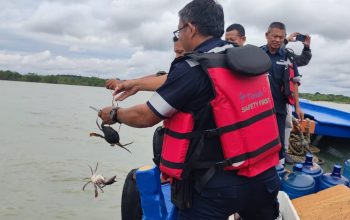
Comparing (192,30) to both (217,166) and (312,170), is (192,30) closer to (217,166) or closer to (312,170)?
(217,166)

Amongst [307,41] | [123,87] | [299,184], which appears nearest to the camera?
[123,87]

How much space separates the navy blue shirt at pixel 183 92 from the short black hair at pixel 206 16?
29cm

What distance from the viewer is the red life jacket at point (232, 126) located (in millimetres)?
2117

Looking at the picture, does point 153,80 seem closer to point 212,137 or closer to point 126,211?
point 212,137

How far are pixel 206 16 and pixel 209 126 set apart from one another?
0.64 metres

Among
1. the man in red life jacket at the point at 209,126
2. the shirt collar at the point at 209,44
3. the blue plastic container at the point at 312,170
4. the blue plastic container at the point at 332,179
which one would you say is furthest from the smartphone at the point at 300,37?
the shirt collar at the point at 209,44

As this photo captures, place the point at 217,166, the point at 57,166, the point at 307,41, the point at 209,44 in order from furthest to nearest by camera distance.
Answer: the point at 57,166, the point at 307,41, the point at 209,44, the point at 217,166

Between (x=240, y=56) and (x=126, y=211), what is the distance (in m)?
2.29

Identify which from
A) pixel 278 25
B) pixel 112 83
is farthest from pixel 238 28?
pixel 112 83

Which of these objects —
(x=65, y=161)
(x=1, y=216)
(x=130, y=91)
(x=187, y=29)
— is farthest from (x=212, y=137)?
(x=65, y=161)

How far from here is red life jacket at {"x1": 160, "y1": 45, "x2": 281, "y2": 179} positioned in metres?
2.12

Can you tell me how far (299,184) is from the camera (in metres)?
4.44

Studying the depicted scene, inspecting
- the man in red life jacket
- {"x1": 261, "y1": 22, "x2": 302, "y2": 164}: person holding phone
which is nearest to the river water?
{"x1": 261, "y1": 22, "x2": 302, "y2": 164}: person holding phone

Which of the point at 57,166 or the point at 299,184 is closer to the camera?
the point at 299,184
